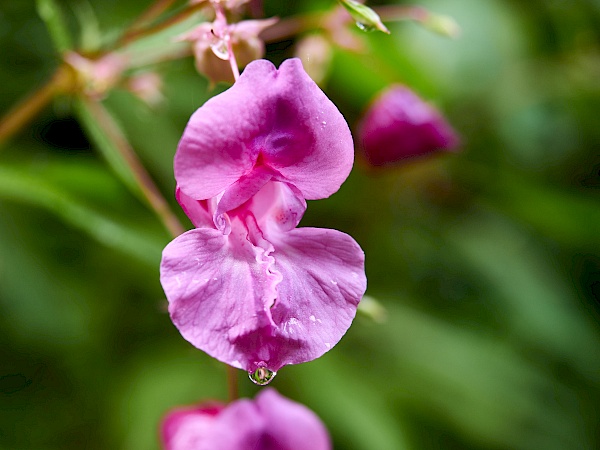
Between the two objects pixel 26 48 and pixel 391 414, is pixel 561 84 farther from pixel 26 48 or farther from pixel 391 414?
pixel 26 48

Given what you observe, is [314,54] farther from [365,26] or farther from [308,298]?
[308,298]

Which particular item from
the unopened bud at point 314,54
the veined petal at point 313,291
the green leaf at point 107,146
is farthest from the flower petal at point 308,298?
the unopened bud at point 314,54

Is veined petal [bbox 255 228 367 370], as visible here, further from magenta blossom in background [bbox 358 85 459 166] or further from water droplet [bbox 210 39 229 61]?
magenta blossom in background [bbox 358 85 459 166]

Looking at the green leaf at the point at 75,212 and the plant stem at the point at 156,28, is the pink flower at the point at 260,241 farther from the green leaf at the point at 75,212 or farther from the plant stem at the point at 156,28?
the green leaf at the point at 75,212

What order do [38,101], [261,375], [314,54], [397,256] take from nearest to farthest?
1. [261,375]
2. [38,101]
3. [314,54]
4. [397,256]

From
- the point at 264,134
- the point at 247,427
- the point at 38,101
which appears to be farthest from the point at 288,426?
the point at 38,101

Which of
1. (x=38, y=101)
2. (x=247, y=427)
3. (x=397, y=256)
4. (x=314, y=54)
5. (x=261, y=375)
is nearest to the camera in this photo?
(x=261, y=375)

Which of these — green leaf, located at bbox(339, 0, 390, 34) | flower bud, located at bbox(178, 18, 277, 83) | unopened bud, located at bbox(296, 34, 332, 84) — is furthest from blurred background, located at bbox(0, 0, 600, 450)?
green leaf, located at bbox(339, 0, 390, 34)
